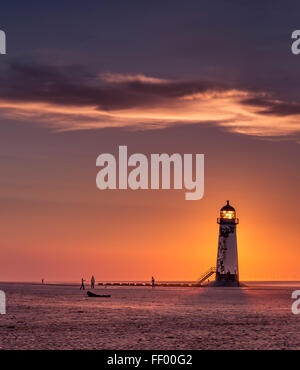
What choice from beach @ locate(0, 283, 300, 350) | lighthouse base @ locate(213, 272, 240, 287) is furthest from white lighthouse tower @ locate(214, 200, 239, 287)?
beach @ locate(0, 283, 300, 350)

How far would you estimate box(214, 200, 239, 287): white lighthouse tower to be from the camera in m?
138

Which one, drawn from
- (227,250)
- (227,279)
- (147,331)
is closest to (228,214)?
(227,250)

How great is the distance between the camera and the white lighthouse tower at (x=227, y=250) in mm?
138250

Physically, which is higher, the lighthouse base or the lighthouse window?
the lighthouse window

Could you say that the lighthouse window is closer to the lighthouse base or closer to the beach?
the lighthouse base

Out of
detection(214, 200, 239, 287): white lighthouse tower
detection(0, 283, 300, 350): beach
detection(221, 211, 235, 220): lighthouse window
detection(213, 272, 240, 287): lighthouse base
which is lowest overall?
detection(0, 283, 300, 350): beach

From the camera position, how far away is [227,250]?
5527 inches

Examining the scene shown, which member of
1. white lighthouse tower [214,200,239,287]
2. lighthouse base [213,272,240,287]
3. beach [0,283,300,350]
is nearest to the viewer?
beach [0,283,300,350]

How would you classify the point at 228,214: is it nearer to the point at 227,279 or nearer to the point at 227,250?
the point at 227,250
